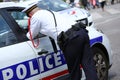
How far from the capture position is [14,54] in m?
4.88

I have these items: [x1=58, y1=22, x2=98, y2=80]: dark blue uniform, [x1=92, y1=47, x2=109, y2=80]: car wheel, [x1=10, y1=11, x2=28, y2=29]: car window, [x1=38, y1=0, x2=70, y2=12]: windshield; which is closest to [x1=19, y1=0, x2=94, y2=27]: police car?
[x1=38, y1=0, x2=70, y2=12]: windshield

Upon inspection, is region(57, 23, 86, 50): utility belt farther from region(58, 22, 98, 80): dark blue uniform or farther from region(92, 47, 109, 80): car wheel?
region(92, 47, 109, 80): car wheel

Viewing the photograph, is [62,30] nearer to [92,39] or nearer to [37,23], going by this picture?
[37,23]

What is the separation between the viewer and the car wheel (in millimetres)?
6421

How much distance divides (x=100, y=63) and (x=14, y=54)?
2.04 m

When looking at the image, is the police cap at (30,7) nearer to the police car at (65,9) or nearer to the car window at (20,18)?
the car window at (20,18)

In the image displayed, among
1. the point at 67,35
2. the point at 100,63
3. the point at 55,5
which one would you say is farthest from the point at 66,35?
the point at 55,5

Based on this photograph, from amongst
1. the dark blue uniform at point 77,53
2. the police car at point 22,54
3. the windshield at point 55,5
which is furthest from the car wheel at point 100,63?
the windshield at point 55,5

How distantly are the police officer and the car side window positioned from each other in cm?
25

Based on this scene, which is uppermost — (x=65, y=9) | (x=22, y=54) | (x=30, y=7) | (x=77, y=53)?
(x=30, y=7)

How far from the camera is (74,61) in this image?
5.23 meters

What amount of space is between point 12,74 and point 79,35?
0.99 metres

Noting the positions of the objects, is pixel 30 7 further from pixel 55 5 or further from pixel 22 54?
pixel 55 5

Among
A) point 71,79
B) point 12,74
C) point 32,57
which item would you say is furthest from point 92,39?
point 12,74
